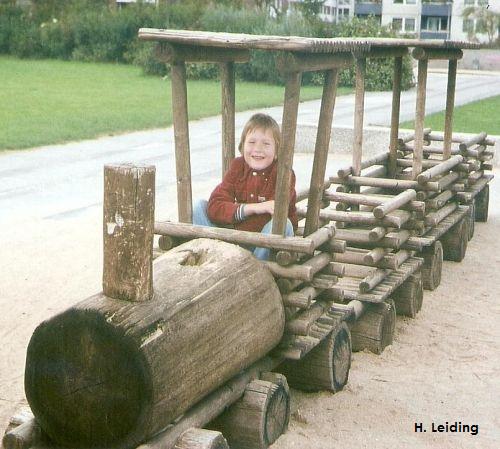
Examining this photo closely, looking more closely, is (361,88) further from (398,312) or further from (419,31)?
(419,31)

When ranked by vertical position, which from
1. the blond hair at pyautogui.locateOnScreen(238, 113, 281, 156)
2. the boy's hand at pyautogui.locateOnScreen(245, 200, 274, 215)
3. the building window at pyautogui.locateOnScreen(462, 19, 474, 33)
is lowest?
the building window at pyautogui.locateOnScreen(462, 19, 474, 33)

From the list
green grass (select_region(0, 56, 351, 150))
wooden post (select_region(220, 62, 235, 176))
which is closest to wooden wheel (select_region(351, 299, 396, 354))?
wooden post (select_region(220, 62, 235, 176))

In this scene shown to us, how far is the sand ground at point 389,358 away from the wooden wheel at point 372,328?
73 millimetres

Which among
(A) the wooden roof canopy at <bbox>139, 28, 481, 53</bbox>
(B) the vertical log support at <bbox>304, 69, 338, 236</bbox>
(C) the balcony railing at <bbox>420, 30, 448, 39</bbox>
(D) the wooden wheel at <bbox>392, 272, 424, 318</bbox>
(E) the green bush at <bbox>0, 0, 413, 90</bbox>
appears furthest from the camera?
(C) the balcony railing at <bbox>420, 30, 448, 39</bbox>

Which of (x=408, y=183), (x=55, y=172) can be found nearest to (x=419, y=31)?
(x=55, y=172)

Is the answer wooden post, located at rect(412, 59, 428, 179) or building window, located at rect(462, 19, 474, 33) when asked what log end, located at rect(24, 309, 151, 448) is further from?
building window, located at rect(462, 19, 474, 33)

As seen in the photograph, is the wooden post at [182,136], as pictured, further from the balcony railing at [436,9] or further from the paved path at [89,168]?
the balcony railing at [436,9]

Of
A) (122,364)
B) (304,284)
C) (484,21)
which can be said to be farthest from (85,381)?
(484,21)

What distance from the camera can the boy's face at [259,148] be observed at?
5566 mm

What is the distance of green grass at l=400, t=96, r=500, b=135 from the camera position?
18.7 meters

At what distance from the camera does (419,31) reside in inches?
3066

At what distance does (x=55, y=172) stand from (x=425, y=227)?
699cm

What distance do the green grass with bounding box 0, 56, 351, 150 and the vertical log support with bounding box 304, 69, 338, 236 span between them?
10.9m

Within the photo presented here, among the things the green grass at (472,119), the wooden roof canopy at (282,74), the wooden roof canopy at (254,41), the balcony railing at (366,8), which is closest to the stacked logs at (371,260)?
the wooden roof canopy at (282,74)
